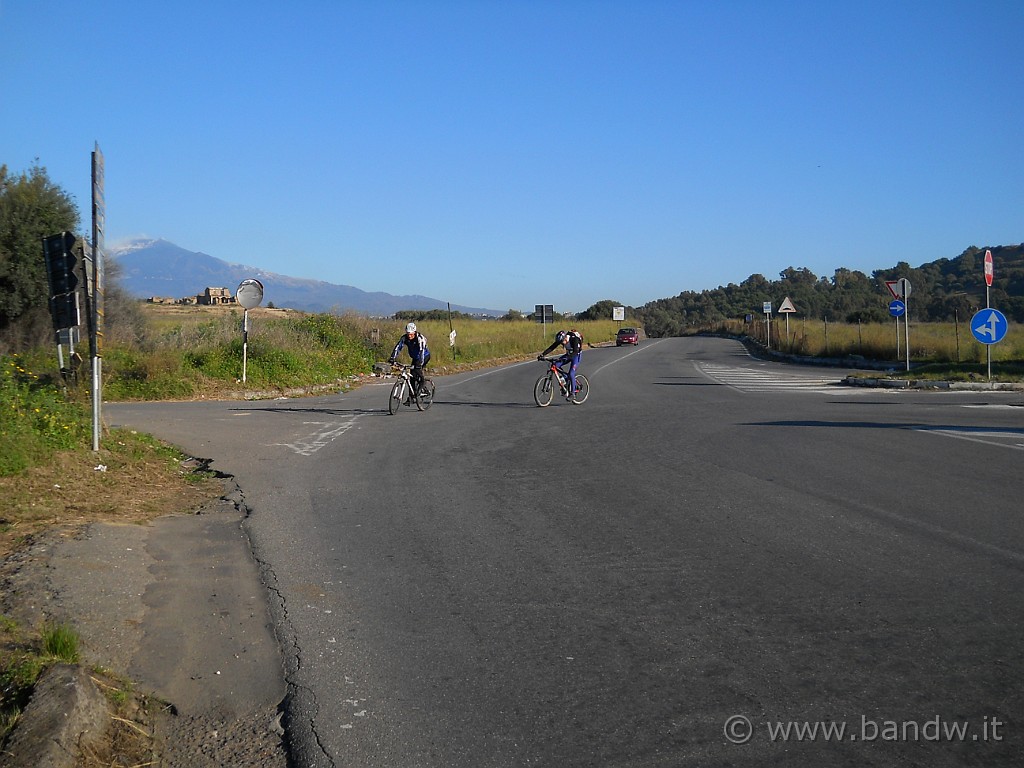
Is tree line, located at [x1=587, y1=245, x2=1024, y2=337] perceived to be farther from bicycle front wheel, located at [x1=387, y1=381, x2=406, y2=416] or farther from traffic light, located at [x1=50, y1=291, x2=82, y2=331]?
traffic light, located at [x1=50, y1=291, x2=82, y2=331]

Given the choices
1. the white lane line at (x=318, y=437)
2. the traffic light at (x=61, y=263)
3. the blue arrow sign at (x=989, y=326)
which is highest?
the traffic light at (x=61, y=263)

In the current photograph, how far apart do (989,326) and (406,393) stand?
14.1 m

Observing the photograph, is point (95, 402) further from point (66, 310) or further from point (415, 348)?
point (415, 348)

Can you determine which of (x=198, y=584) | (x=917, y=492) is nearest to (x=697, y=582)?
(x=198, y=584)

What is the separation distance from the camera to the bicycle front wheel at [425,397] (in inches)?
784

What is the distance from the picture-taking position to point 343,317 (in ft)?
126

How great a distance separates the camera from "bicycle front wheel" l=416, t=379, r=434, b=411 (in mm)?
19906

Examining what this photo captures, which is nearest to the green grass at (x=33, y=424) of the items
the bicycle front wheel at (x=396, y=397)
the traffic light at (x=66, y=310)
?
the traffic light at (x=66, y=310)

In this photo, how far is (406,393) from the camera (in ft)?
64.0

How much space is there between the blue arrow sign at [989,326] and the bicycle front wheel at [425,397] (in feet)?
43.0

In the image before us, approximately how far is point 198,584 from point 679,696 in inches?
153

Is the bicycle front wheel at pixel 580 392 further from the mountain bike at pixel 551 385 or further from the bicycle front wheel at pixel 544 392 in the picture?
the bicycle front wheel at pixel 544 392

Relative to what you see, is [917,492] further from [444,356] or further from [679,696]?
[444,356]

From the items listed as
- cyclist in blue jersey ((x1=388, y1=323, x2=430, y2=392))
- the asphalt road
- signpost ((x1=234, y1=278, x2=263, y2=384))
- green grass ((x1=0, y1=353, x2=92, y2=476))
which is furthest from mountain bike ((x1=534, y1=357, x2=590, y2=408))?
green grass ((x1=0, y1=353, x2=92, y2=476))
